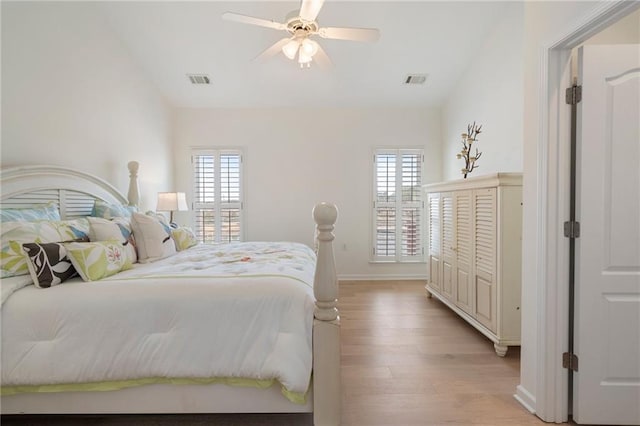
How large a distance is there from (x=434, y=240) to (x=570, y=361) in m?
2.29

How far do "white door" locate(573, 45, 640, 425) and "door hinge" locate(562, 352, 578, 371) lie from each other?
0.03 metres

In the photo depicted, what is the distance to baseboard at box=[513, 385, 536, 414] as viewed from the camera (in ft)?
6.08

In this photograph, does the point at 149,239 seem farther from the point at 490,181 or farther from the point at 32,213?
the point at 490,181

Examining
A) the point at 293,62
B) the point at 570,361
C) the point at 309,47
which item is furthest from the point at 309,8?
the point at 570,361

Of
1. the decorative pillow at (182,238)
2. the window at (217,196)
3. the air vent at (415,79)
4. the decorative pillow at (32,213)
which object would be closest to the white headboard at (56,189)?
the decorative pillow at (32,213)

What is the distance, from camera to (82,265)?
1.77 meters

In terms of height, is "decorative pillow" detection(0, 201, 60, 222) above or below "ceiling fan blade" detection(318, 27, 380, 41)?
below

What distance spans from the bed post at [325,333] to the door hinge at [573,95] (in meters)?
1.42

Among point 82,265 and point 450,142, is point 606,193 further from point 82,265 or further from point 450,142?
point 450,142

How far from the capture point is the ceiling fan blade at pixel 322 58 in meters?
2.88

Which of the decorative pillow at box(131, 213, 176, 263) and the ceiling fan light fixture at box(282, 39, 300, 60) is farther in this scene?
the ceiling fan light fixture at box(282, 39, 300, 60)

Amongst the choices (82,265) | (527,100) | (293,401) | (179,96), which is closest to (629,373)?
(527,100)

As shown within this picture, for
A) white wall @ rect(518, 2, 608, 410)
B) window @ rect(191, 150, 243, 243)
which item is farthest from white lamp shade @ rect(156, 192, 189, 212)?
white wall @ rect(518, 2, 608, 410)

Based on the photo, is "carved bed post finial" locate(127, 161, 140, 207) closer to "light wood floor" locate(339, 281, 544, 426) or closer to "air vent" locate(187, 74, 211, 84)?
"air vent" locate(187, 74, 211, 84)
